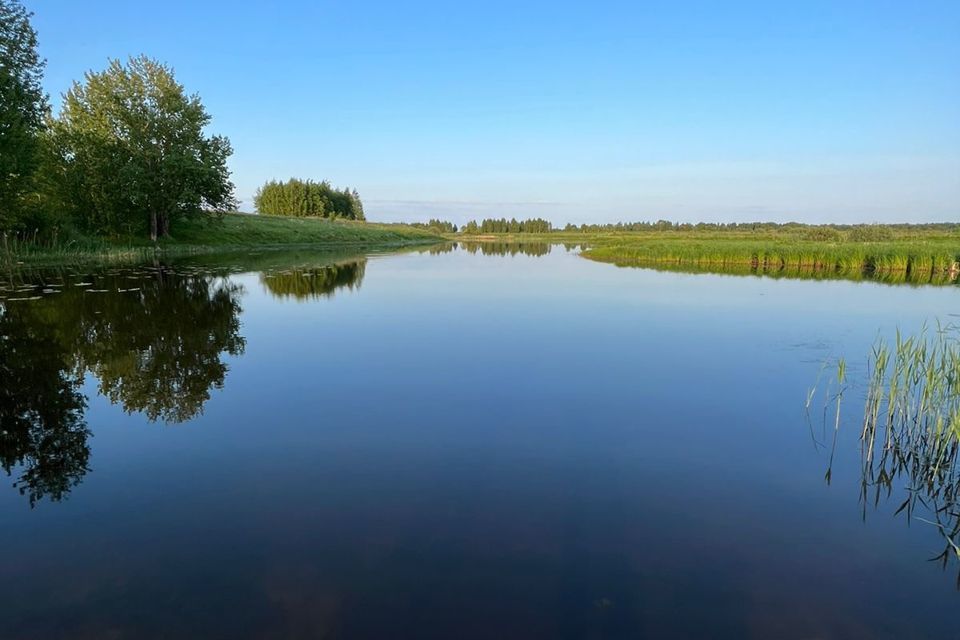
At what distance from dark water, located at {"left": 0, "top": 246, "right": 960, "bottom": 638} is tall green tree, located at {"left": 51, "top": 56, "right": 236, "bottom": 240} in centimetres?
2912

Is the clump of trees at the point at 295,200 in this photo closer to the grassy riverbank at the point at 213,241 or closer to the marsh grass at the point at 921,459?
the grassy riverbank at the point at 213,241

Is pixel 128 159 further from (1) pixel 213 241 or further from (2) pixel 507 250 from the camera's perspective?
(2) pixel 507 250

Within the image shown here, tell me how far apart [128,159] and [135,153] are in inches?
25.8

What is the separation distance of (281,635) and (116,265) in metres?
32.4

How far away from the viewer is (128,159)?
37.4 metres

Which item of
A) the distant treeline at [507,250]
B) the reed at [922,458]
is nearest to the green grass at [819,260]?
the distant treeline at [507,250]

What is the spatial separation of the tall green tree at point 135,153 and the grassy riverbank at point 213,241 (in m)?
2.60

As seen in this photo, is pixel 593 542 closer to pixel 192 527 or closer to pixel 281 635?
pixel 281 635

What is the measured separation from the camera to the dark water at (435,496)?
370 centimetres

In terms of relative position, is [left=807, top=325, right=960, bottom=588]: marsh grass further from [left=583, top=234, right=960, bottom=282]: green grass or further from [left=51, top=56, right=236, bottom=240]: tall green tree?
[left=51, top=56, right=236, bottom=240]: tall green tree

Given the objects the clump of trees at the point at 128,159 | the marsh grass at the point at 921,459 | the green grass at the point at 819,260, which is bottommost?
the marsh grass at the point at 921,459

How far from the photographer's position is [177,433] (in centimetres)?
676

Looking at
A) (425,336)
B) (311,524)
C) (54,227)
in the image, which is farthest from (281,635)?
(54,227)

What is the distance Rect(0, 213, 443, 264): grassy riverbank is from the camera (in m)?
28.5
